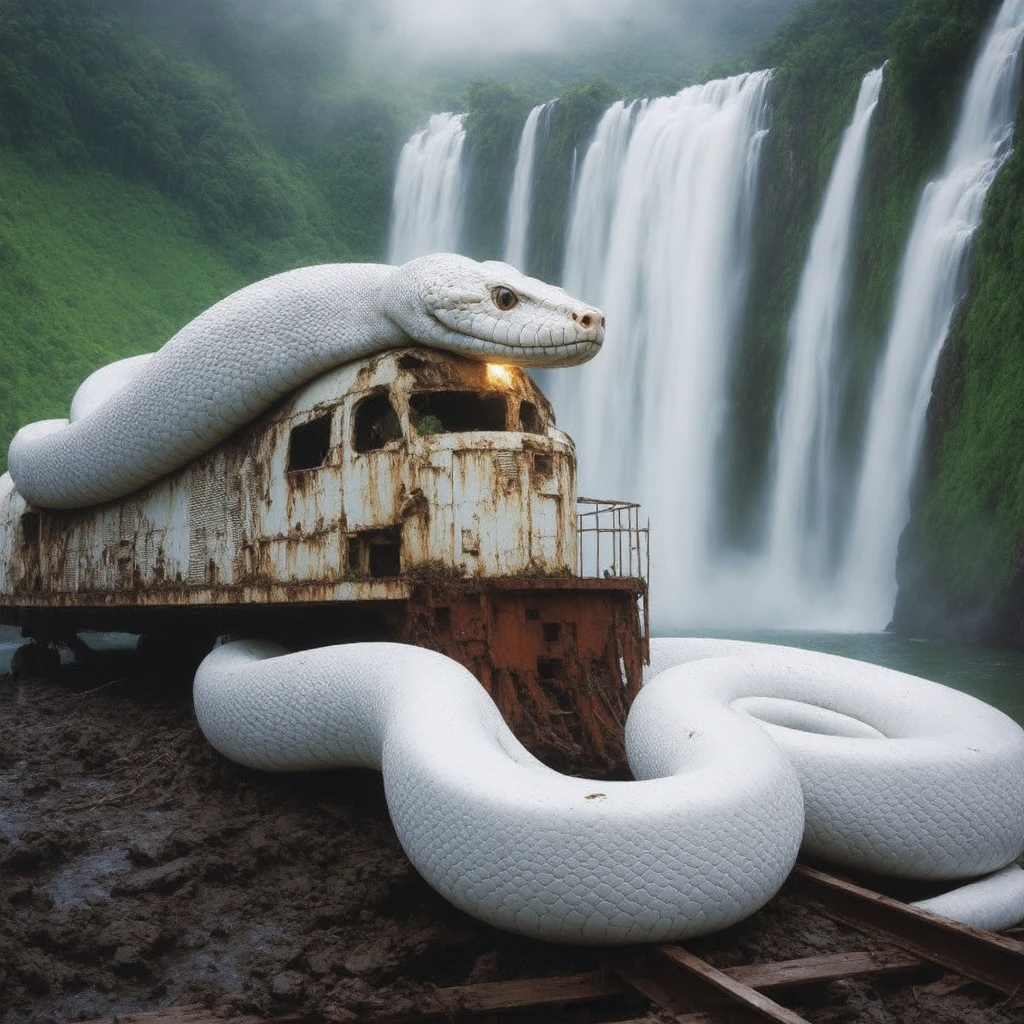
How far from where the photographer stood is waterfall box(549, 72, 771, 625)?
33.5 m

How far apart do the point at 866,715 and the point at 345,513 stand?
4.04m

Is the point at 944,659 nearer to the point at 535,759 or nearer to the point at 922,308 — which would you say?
the point at 922,308

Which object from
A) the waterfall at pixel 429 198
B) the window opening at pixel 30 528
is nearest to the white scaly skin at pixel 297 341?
the window opening at pixel 30 528

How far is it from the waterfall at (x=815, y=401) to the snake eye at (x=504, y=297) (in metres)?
23.1

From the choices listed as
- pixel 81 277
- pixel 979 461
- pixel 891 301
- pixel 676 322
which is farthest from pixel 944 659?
pixel 81 277

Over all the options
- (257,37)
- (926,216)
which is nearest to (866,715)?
(926,216)

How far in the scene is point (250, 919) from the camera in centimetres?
471

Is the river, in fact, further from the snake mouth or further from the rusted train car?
the snake mouth

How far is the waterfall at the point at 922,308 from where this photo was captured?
→ 1007 inches

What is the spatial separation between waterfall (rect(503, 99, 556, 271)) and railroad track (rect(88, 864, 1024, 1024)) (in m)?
41.0

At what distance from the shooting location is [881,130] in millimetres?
29625

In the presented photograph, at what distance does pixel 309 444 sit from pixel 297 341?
0.97m

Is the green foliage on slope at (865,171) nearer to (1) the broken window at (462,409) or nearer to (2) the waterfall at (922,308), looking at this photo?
(2) the waterfall at (922,308)

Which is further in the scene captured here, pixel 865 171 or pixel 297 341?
pixel 865 171
